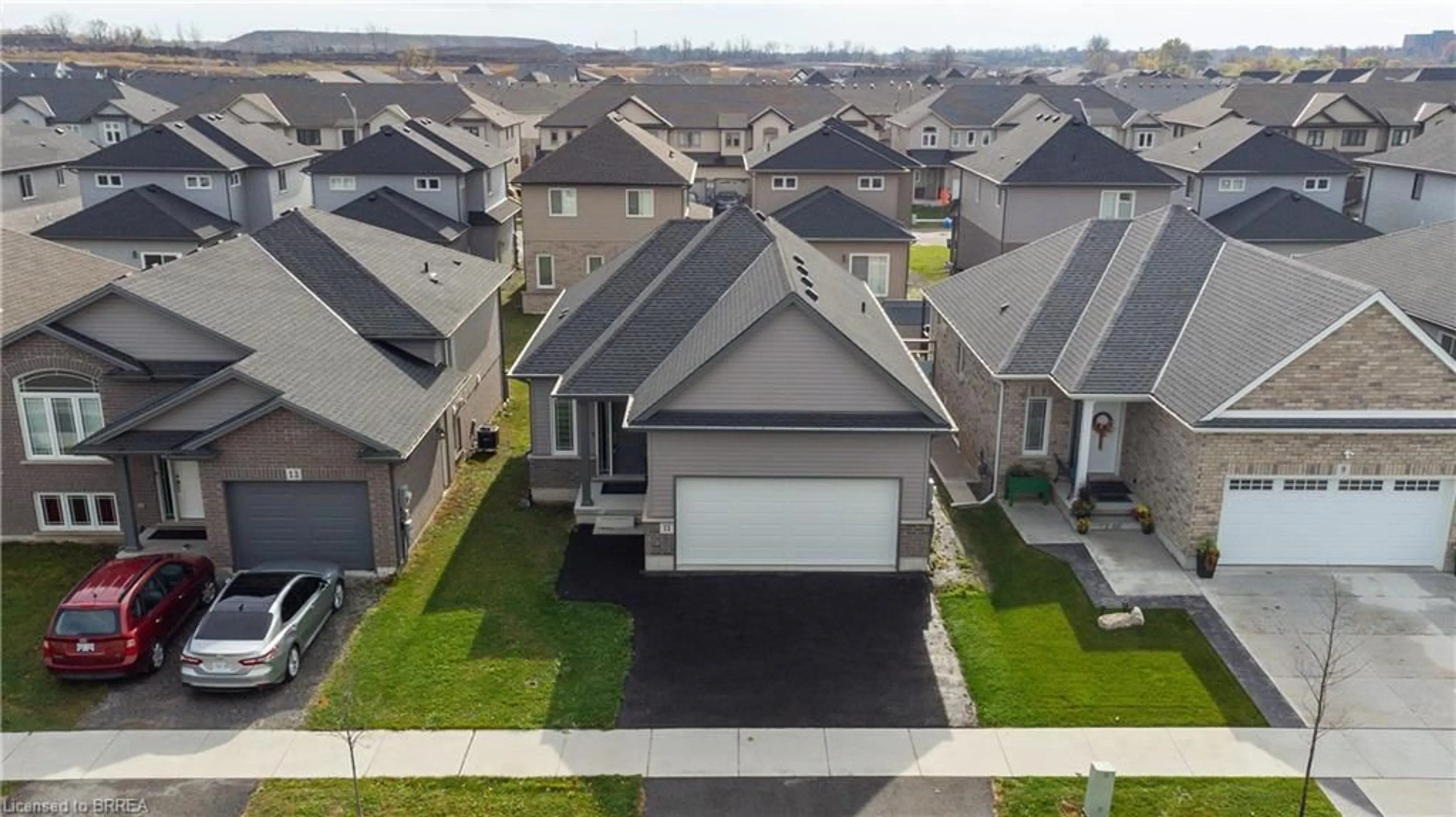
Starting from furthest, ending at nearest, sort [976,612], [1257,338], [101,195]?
[101,195]
[1257,338]
[976,612]

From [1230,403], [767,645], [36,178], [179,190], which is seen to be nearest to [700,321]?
[767,645]

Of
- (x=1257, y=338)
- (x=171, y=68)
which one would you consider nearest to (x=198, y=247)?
(x=1257, y=338)

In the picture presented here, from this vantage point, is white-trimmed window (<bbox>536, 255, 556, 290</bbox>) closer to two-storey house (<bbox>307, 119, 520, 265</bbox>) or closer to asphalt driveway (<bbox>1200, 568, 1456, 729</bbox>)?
two-storey house (<bbox>307, 119, 520, 265</bbox>)

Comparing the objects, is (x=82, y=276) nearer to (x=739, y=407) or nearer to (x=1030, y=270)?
(x=739, y=407)

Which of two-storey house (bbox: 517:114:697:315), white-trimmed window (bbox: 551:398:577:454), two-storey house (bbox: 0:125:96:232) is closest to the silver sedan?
white-trimmed window (bbox: 551:398:577:454)

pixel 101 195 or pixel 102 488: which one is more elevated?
pixel 101 195

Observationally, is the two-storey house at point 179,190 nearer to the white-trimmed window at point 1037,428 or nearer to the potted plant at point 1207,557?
the white-trimmed window at point 1037,428
